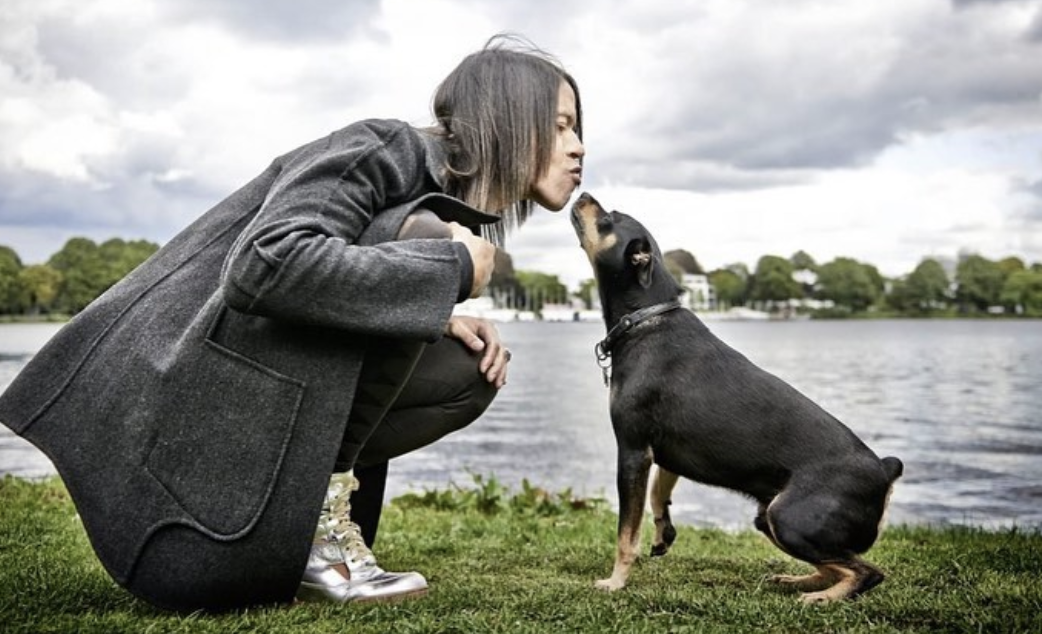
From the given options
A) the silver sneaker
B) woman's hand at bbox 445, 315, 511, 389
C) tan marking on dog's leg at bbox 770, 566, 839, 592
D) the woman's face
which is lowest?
tan marking on dog's leg at bbox 770, 566, 839, 592

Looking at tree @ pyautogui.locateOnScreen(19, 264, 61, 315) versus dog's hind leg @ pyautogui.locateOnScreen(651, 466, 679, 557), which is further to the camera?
tree @ pyautogui.locateOnScreen(19, 264, 61, 315)

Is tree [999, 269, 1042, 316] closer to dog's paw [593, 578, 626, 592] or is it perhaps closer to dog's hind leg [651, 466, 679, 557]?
dog's hind leg [651, 466, 679, 557]

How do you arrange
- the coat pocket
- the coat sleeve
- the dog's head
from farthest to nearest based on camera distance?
1. the dog's head
2. the coat pocket
3. the coat sleeve

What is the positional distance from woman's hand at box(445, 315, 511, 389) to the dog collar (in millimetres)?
436

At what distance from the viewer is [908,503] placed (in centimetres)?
888

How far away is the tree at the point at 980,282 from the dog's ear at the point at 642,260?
388 feet

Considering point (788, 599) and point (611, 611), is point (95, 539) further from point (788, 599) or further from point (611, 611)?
point (788, 599)

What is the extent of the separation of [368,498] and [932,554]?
2.36 meters

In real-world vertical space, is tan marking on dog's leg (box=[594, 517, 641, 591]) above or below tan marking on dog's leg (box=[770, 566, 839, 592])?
above

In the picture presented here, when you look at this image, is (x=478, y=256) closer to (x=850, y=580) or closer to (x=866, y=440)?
(x=850, y=580)

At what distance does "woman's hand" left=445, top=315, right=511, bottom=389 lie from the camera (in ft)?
10.9

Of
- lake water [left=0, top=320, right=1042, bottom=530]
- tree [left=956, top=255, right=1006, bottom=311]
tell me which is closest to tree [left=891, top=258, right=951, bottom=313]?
tree [left=956, top=255, right=1006, bottom=311]

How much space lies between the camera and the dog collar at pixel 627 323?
365 cm

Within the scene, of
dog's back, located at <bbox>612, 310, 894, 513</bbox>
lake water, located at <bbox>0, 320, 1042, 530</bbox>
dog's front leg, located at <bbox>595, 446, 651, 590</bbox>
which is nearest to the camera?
dog's back, located at <bbox>612, 310, 894, 513</bbox>
